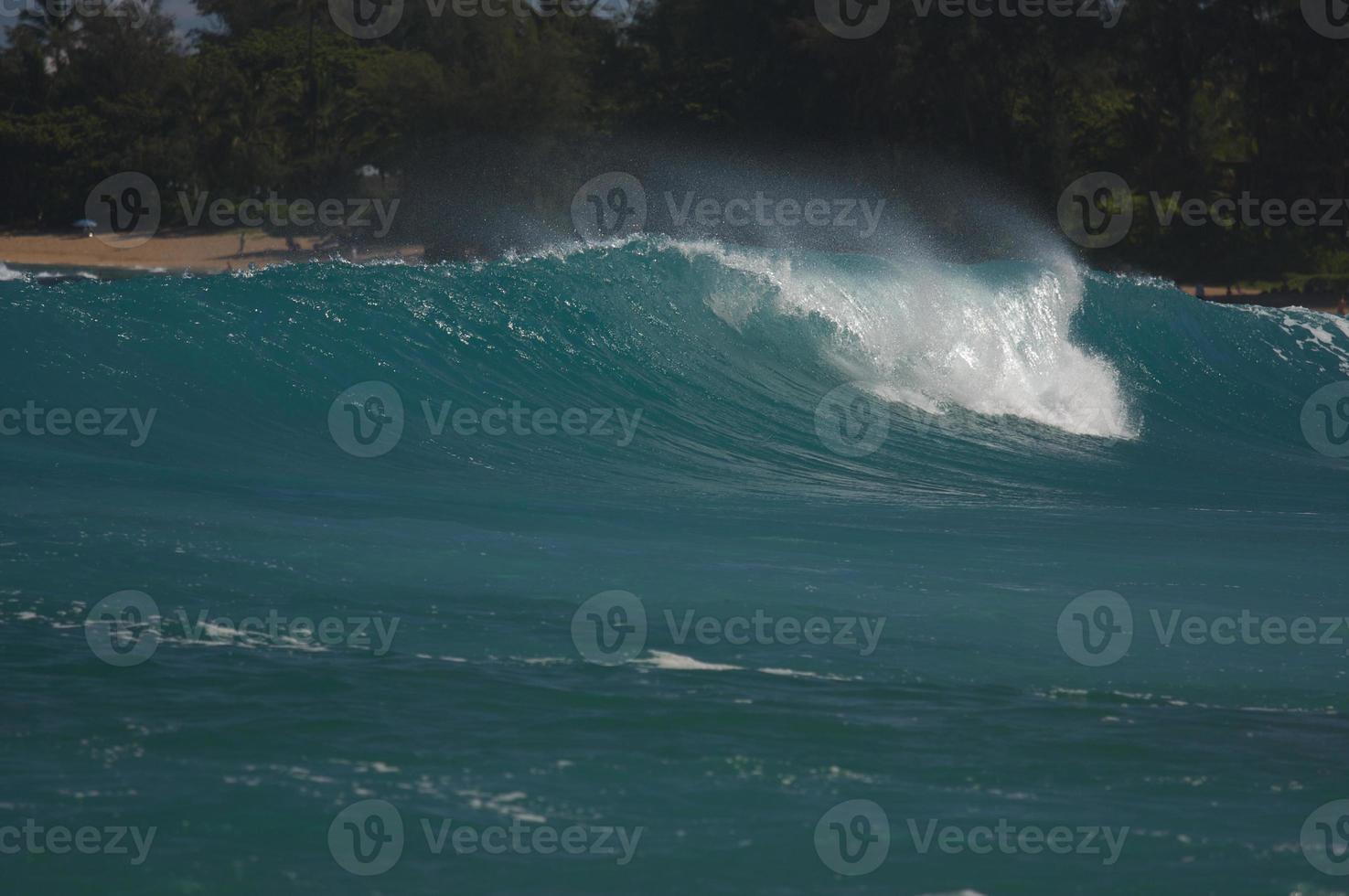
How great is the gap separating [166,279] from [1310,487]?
11.5m

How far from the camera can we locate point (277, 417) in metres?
13.3

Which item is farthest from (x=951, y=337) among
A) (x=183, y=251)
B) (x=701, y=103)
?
(x=183, y=251)

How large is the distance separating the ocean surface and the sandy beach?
37520mm

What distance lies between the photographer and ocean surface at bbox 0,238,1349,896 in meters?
5.19

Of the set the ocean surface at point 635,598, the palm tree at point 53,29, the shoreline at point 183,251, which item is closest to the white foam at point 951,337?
the ocean surface at point 635,598

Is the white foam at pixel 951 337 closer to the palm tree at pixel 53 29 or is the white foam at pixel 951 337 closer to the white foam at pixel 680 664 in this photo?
the white foam at pixel 680 664

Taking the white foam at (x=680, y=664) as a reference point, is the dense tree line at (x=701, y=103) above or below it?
above

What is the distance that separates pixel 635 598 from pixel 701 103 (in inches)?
1746

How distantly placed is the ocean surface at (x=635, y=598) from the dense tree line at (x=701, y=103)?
81.9ft

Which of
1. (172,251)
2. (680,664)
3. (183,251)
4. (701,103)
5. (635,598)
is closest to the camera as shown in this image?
(680,664)

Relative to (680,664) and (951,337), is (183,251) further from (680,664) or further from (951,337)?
(680,664)

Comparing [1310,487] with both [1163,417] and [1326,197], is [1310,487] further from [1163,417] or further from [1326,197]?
[1326,197]

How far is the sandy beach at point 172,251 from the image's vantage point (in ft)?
181

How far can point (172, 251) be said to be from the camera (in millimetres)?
60156
